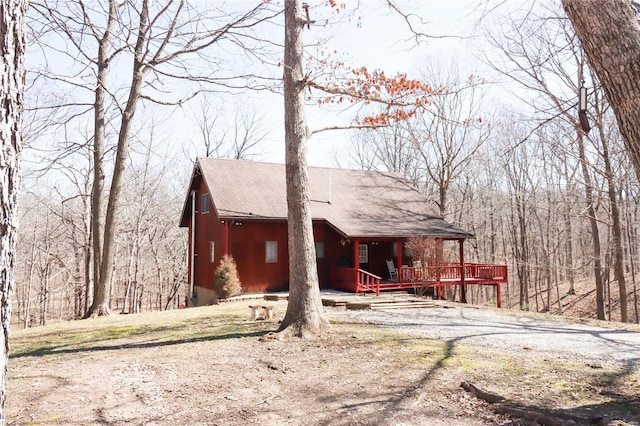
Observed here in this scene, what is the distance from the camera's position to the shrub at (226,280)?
1638 cm

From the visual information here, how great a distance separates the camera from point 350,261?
19.8 meters

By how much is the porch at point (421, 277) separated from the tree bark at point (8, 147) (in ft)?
50.0

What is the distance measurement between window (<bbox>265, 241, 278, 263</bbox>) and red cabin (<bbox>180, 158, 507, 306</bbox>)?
43mm

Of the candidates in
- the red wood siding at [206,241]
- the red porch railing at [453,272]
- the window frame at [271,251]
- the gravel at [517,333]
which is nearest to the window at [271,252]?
the window frame at [271,251]

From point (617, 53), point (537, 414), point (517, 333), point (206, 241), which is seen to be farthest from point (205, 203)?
point (617, 53)

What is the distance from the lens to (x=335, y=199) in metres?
20.9

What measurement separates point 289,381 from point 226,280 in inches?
447

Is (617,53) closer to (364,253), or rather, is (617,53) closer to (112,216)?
(112,216)

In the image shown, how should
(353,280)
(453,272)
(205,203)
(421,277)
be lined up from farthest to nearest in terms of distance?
(205,203)
(453,272)
(421,277)
(353,280)

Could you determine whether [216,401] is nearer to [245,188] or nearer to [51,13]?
[51,13]

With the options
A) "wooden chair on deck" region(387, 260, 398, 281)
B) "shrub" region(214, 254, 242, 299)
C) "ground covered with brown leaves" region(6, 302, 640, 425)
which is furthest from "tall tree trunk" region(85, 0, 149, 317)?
"wooden chair on deck" region(387, 260, 398, 281)

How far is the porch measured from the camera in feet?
58.1

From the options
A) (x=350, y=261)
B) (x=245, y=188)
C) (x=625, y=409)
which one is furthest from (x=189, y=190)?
(x=625, y=409)

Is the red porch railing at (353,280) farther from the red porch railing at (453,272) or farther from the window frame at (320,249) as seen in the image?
the red porch railing at (453,272)
